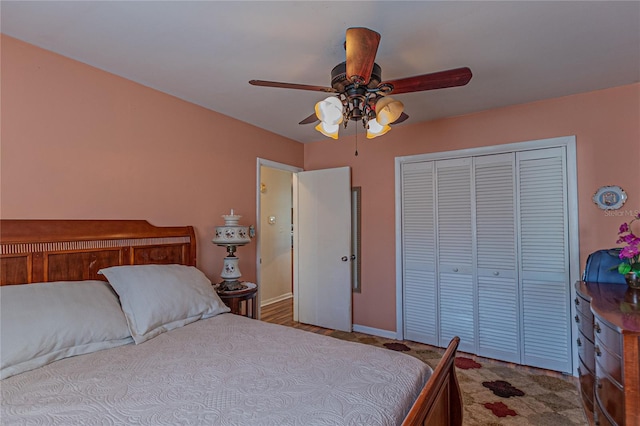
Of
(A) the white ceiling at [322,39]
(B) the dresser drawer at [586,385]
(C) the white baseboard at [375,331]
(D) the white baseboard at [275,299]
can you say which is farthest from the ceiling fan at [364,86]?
(D) the white baseboard at [275,299]

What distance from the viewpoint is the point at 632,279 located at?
210 cm

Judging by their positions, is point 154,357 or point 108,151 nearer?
point 154,357

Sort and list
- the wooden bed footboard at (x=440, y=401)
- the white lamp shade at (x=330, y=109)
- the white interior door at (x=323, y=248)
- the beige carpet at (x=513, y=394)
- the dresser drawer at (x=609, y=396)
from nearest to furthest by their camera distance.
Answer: the wooden bed footboard at (x=440, y=401) → the dresser drawer at (x=609, y=396) → the white lamp shade at (x=330, y=109) → the beige carpet at (x=513, y=394) → the white interior door at (x=323, y=248)

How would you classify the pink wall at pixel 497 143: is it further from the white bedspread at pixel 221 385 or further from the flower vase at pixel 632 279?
the white bedspread at pixel 221 385

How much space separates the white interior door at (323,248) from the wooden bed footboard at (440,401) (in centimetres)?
220

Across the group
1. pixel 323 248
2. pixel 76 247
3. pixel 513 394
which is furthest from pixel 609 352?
pixel 76 247

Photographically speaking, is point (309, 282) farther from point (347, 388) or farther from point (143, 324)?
point (347, 388)

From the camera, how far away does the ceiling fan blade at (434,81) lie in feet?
5.12

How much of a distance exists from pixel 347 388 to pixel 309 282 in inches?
113

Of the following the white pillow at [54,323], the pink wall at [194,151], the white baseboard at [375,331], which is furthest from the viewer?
the white baseboard at [375,331]

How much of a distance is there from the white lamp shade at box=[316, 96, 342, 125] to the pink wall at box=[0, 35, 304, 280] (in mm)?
1576

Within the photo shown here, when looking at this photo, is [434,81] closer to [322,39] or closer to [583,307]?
[322,39]

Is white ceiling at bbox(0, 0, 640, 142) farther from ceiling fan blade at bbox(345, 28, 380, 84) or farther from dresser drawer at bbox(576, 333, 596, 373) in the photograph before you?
dresser drawer at bbox(576, 333, 596, 373)

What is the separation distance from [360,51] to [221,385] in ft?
5.09
